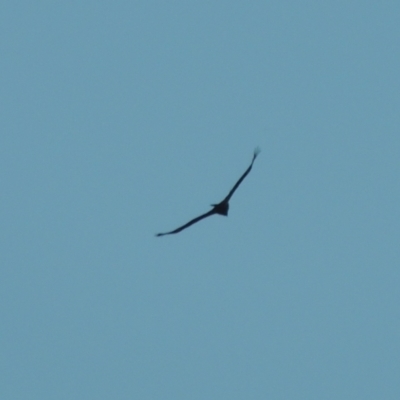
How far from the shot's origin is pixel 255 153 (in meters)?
32.9

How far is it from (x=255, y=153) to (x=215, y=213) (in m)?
3.45

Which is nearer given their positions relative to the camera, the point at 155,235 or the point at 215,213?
the point at 155,235

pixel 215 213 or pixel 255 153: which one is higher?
pixel 255 153

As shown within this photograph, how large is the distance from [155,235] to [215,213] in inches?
156

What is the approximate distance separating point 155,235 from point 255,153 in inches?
209

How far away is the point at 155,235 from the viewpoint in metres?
31.7

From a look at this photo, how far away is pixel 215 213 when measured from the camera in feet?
114

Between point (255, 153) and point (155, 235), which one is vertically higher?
point (255, 153)
